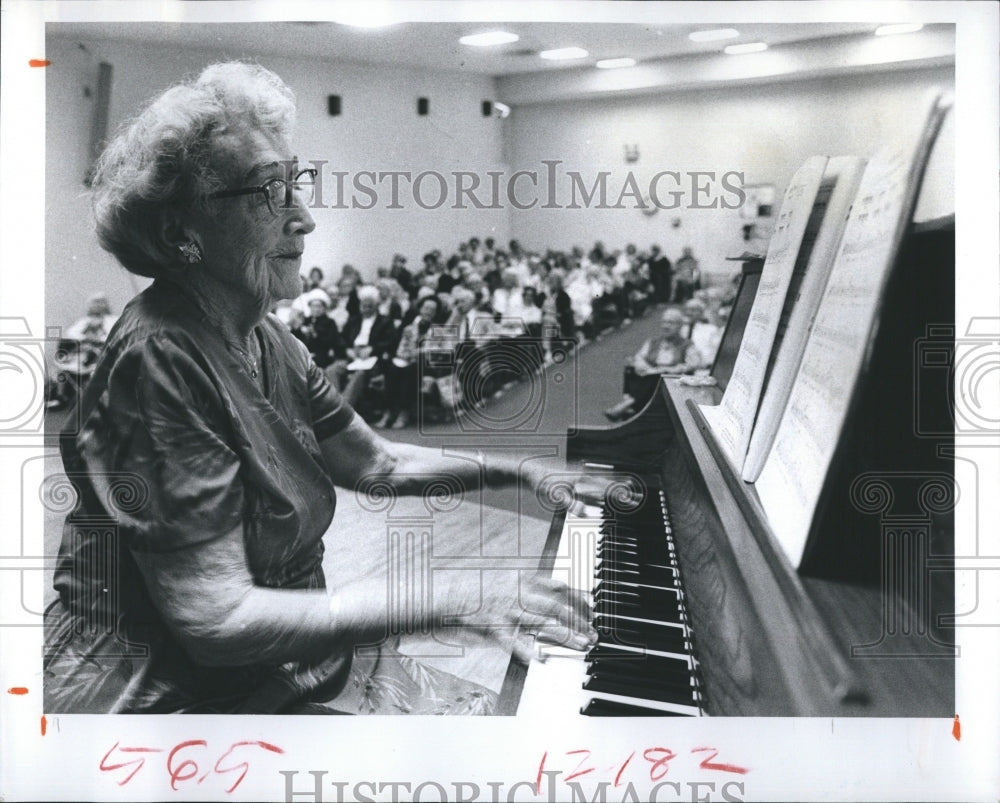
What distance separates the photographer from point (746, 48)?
2.61 meters

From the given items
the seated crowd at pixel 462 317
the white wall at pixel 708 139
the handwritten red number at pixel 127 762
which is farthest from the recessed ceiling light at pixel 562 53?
the handwritten red number at pixel 127 762

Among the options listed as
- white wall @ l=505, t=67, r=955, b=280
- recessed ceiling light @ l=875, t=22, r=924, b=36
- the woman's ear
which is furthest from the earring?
recessed ceiling light @ l=875, t=22, r=924, b=36

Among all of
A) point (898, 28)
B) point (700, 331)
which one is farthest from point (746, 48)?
point (700, 331)

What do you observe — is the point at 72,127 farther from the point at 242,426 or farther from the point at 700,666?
the point at 700,666

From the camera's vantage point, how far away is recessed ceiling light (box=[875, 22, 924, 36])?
259cm

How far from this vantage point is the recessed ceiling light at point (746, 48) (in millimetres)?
2602

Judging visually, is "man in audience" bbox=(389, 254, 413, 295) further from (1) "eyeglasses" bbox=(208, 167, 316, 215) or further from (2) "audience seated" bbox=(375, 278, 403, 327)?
(1) "eyeglasses" bbox=(208, 167, 316, 215)

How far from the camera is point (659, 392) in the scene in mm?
2529

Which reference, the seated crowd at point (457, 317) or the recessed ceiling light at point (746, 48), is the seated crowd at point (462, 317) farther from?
the recessed ceiling light at point (746, 48)

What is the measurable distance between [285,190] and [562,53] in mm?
822

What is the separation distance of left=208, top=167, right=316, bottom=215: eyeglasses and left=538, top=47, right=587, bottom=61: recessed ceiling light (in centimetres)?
69

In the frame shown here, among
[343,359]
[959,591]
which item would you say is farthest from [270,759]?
[959,591]

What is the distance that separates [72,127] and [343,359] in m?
0.95

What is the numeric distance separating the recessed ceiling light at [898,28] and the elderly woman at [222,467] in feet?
4.81
